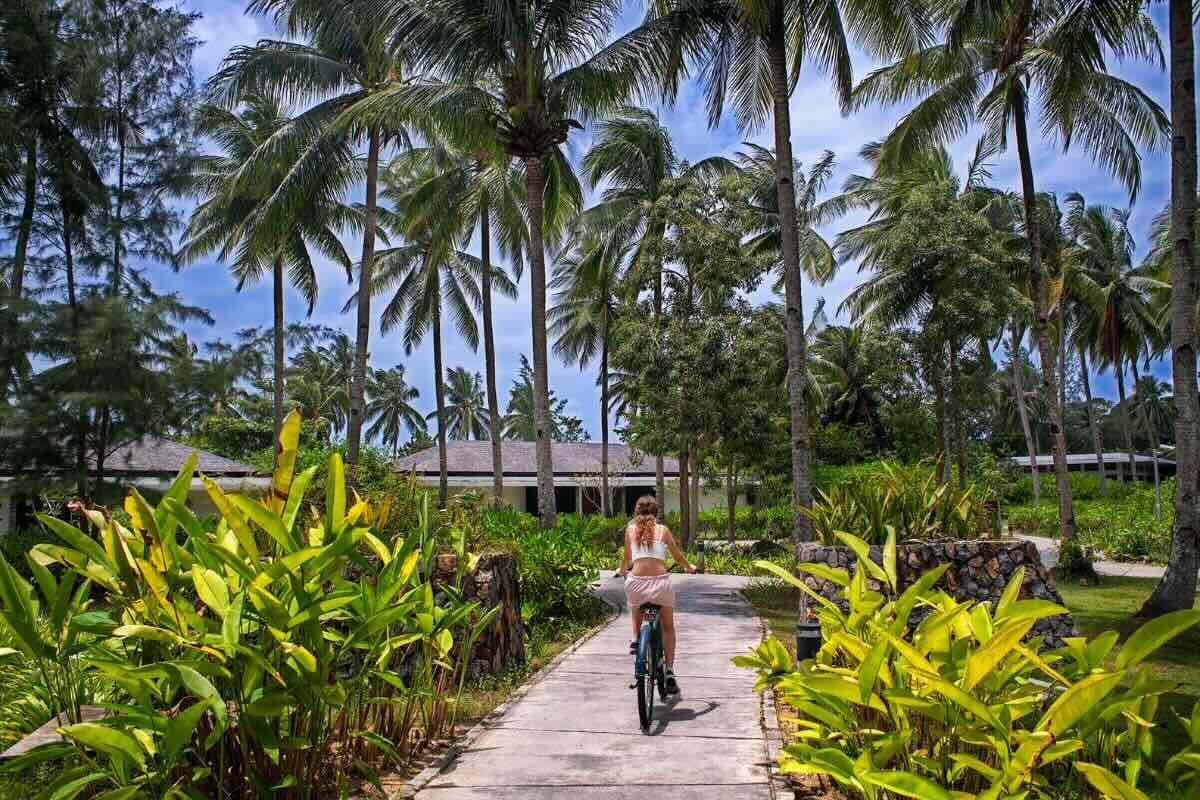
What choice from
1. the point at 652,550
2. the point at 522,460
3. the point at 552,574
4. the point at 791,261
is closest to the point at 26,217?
the point at 552,574

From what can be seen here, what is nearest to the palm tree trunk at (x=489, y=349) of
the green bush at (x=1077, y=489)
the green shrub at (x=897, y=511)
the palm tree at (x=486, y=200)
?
the palm tree at (x=486, y=200)

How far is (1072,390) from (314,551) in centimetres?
8101

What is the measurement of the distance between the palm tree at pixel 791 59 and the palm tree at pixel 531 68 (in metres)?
0.84

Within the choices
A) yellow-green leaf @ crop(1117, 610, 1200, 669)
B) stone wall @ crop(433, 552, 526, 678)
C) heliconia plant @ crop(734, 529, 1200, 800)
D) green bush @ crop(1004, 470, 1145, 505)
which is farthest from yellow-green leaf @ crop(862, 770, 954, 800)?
green bush @ crop(1004, 470, 1145, 505)

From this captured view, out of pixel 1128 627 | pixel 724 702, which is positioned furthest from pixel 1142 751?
pixel 1128 627

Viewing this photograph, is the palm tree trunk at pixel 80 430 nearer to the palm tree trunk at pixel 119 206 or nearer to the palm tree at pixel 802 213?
the palm tree trunk at pixel 119 206

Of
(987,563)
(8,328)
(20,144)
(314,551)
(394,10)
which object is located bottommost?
(987,563)

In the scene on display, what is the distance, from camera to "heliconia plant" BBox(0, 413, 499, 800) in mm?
3502

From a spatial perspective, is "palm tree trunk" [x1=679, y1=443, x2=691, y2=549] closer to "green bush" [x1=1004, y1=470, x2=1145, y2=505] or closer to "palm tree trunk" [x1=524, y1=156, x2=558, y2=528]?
"palm tree trunk" [x1=524, y1=156, x2=558, y2=528]

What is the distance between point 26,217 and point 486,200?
9931mm

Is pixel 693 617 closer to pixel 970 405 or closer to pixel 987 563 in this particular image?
pixel 987 563

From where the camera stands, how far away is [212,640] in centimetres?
360

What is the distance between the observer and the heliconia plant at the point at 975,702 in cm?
300

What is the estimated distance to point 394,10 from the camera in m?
15.1
